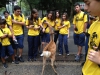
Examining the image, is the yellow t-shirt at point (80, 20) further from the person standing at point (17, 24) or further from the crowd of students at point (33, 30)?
the person standing at point (17, 24)

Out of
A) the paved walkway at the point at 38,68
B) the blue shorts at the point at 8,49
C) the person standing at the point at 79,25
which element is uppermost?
the person standing at the point at 79,25

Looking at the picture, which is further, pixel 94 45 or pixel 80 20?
pixel 80 20

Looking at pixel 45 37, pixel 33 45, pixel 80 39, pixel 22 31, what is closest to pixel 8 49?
pixel 22 31

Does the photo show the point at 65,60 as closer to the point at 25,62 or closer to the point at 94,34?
the point at 25,62

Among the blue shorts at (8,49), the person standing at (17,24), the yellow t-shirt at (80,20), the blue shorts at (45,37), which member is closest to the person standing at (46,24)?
the blue shorts at (45,37)

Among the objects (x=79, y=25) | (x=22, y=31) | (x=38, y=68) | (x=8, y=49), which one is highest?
(x=79, y=25)

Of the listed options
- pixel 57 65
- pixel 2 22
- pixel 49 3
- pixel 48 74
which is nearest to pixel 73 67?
pixel 57 65

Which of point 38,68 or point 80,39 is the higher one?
point 80,39

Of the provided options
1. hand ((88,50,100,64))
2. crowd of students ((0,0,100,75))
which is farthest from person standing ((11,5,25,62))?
hand ((88,50,100,64))

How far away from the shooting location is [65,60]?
20.9ft

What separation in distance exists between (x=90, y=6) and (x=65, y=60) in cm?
490

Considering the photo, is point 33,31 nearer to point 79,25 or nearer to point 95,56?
point 79,25

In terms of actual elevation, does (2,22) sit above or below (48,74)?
above

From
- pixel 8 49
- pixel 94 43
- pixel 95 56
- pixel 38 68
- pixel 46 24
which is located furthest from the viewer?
pixel 46 24
